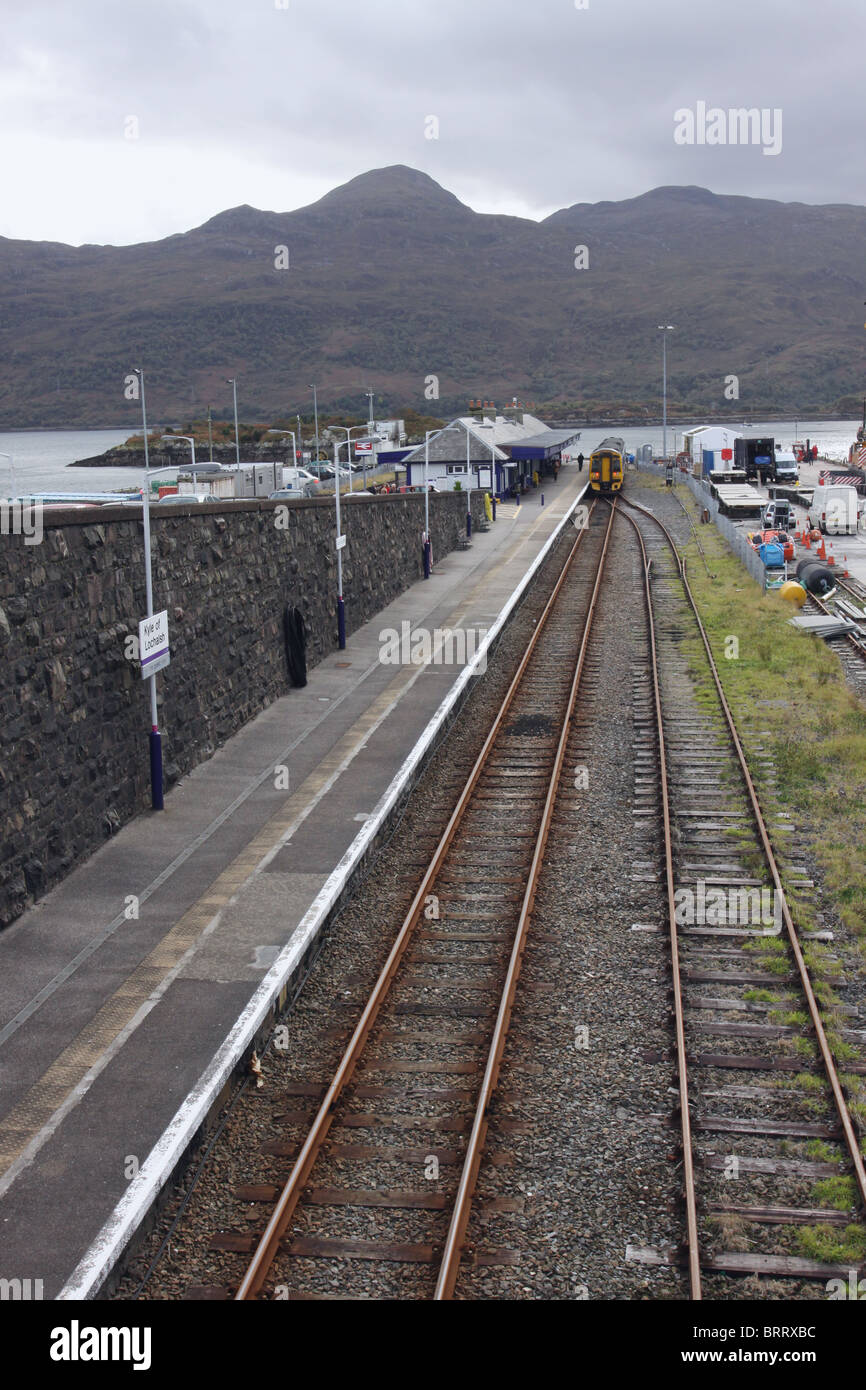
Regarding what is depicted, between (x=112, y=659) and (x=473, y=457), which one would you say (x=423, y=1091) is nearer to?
(x=112, y=659)

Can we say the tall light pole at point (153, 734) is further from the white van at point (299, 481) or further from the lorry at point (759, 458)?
the lorry at point (759, 458)

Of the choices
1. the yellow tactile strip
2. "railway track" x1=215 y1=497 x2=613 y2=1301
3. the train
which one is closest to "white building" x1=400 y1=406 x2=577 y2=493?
the train

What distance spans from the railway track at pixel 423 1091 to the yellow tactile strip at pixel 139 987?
179 centimetres

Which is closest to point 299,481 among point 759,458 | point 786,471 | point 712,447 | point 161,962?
point 759,458

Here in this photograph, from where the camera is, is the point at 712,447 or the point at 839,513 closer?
the point at 839,513

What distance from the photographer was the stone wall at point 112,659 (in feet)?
41.4

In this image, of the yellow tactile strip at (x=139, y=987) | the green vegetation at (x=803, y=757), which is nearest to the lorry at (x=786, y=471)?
the green vegetation at (x=803, y=757)

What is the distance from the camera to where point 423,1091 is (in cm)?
961

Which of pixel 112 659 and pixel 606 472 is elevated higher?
pixel 606 472

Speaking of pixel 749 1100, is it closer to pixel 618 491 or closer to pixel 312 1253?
pixel 312 1253

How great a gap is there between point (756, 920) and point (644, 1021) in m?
2.73

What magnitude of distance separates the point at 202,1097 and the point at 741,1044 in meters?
4.54

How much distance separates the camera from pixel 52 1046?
32.9 feet

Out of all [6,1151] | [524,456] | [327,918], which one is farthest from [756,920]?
[524,456]
